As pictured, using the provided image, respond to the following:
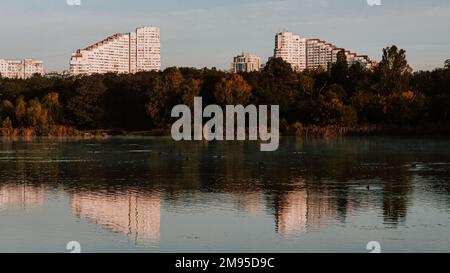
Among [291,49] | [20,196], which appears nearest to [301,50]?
[291,49]

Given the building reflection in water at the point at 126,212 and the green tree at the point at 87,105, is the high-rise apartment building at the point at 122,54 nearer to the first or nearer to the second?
the green tree at the point at 87,105

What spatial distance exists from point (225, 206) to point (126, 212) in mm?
2335

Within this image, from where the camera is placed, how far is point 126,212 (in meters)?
16.1

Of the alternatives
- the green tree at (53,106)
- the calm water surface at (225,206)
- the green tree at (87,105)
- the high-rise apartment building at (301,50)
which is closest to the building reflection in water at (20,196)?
the calm water surface at (225,206)

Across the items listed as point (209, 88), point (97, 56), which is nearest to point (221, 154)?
point (209, 88)

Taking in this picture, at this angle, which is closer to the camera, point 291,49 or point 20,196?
point 20,196

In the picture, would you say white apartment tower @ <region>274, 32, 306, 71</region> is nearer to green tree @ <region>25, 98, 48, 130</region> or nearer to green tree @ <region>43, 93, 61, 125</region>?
green tree @ <region>43, 93, 61, 125</region>

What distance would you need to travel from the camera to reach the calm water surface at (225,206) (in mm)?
12766

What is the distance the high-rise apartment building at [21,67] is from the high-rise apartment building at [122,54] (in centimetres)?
4109

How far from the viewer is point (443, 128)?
6206 centimetres

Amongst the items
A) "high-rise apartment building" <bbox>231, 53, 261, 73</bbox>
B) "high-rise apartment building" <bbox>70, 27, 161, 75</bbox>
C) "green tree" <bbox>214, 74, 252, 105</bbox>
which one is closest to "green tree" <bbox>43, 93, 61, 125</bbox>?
"green tree" <bbox>214, 74, 252, 105</bbox>

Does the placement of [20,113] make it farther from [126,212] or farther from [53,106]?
[126,212]
